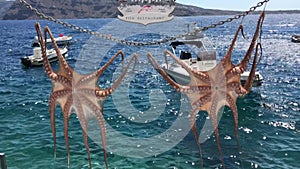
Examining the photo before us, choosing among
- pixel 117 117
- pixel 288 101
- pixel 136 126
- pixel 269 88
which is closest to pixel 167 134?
pixel 136 126

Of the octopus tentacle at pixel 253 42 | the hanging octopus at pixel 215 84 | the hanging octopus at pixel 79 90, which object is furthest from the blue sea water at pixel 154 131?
the octopus tentacle at pixel 253 42

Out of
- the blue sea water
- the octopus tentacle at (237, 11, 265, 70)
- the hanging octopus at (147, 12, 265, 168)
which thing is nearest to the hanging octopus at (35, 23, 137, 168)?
the hanging octopus at (147, 12, 265, 168)

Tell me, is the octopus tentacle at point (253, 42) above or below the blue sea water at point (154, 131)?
above

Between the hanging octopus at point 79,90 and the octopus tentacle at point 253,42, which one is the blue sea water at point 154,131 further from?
the octopus tentacle at point 253,42

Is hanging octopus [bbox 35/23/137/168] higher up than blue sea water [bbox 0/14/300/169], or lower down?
higher up

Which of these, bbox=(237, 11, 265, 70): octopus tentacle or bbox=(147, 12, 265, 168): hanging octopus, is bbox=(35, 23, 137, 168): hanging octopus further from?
bbox=(237, 11, 265, 70): octopus tentacle

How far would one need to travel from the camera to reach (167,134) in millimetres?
19125

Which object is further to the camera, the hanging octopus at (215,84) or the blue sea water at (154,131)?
the blue sea water at (154,131)

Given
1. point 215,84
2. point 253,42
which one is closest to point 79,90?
point 215,84

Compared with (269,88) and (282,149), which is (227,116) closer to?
(282,149)

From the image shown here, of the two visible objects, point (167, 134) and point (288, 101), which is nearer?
point (167, 134)

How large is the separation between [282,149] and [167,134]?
6591 millimetres

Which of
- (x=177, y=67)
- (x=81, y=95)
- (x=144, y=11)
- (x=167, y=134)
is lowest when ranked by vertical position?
(x=167, y=134)

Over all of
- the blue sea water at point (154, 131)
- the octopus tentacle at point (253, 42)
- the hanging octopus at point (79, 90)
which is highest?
the octopus tentacle at point (253, 42)
